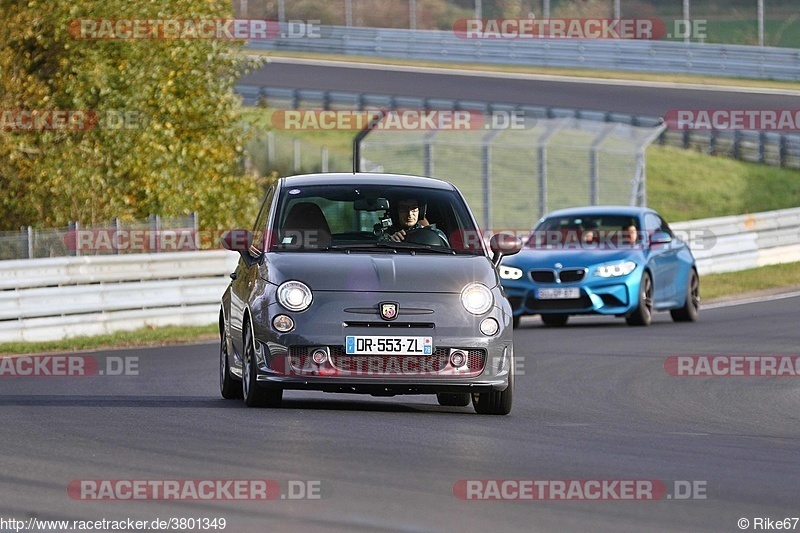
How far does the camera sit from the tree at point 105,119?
26.4 metres

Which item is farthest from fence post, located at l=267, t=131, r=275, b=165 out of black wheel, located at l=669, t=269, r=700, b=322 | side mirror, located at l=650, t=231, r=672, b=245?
side mirror, located at l=650, t=231, r=672, b=245

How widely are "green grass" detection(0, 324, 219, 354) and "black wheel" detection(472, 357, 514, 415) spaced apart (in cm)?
865

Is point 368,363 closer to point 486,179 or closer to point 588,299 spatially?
point 588,299

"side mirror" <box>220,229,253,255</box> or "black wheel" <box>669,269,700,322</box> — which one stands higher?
"side mirror" <box>220,229,253,255</box>

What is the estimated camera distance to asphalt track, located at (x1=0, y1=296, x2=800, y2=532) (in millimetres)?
7184

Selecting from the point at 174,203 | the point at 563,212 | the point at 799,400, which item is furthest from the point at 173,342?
the point at 799,400

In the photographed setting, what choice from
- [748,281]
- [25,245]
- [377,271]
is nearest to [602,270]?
[25,245]

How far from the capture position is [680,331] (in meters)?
20.2

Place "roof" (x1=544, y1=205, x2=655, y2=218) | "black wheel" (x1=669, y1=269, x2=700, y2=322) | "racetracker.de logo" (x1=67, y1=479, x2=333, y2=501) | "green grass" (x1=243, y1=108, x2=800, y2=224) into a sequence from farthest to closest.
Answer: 1. "green grass" (x1=243, y1=108, x2=800, y2=224)
2. "black wheel" (x1=669, y1=269, x2=700, y2=322)
3. "roof" (x1=544, y1=205, x2=655, y2=218)
4. "racetracker.de logo" (x1=67, y1=479, x2=333, y2=501)

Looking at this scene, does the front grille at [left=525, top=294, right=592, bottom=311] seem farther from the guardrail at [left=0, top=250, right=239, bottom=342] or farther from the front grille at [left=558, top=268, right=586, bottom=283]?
the guardrail at [left=0, top=250, right=239, bottom=342]

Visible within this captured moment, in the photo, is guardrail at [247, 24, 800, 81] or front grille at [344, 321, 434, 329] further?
guardrail at [247, 24, 800, 81]

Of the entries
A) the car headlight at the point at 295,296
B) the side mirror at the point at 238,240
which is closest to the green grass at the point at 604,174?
the side mirror at the point at 238,240

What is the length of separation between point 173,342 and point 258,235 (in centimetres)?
773

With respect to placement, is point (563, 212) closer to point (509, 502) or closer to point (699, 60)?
point (509, 502)
